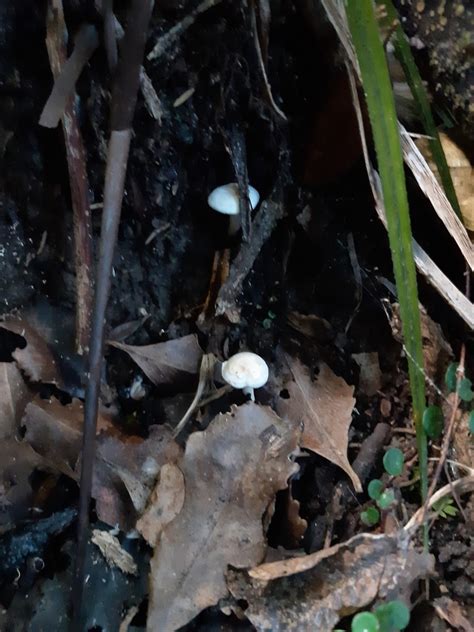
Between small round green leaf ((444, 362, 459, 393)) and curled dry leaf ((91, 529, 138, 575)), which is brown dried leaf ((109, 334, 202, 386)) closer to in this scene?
curled dry leaf ((91, 529, 138, 575))

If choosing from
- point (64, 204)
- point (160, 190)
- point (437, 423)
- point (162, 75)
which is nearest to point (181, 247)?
point (160, 190)

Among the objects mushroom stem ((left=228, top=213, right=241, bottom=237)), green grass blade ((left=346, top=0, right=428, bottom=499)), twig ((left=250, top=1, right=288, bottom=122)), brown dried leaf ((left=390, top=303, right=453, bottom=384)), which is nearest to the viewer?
green grass blade ((left=346, top=0, right=428, bottom=499))

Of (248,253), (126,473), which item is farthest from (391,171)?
(126,473)

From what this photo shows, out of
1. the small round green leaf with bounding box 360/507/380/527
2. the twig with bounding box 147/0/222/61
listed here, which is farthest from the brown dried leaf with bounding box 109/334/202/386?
the twig with bounding box 147/0/222/61

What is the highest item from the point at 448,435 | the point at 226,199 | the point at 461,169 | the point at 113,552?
the point at 461,169

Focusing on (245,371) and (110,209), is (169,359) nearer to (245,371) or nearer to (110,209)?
(245,371)

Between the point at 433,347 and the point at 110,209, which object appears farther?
the point at 433,347

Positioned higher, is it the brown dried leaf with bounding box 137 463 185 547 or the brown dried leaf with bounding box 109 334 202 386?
the brown dried leaf with bounding box 109 334 202 386
